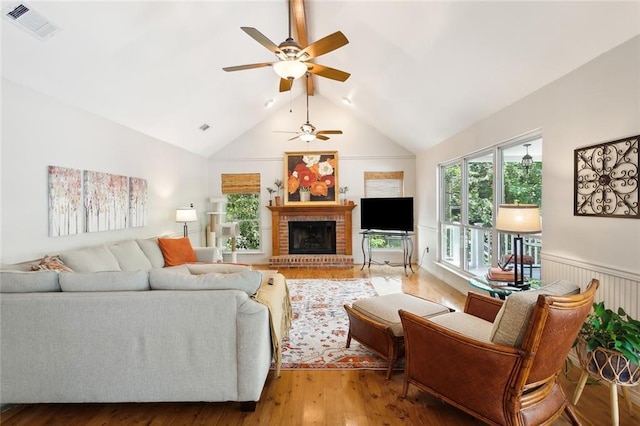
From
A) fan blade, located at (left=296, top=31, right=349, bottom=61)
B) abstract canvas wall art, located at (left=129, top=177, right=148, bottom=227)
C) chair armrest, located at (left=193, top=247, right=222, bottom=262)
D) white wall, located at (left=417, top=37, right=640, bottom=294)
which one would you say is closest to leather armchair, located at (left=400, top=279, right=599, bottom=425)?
white wall, located at (left=417, top=37, right=640, bottom=294)

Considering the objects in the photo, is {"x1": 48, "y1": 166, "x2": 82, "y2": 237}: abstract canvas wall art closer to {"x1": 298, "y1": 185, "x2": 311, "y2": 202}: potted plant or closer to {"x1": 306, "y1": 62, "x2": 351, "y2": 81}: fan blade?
{"x1": 306, "y1": 62, "x2": 351, "y2": 81}: fan blade

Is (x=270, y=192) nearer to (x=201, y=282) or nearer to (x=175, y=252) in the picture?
(x=175, y=252)

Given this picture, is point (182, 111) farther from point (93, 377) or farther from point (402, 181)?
point (402, 181)

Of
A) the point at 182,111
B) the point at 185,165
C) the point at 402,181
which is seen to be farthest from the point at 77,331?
the point at 402,181

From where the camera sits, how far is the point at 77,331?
2.05 m

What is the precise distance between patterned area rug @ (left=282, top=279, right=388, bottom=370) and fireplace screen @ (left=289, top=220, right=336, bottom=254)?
2003 mm

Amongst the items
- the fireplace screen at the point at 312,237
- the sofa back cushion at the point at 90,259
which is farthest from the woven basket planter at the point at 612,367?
the fireplace screen at the point at 312,237

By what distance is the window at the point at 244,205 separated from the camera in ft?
24.9

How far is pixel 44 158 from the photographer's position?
10.7 ft

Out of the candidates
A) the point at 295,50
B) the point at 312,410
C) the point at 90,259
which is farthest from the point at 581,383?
the point at 90,259

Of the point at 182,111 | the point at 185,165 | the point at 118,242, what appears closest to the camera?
the point at 118,242

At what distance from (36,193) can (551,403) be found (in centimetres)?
455

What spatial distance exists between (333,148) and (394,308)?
5.19 m

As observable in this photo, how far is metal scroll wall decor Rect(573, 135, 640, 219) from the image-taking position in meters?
2.26
